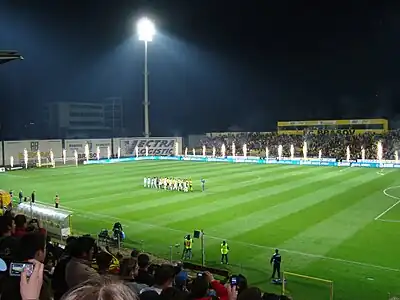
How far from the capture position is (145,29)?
3061 inches

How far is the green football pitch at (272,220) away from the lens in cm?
1808

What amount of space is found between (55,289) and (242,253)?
48.6 feet

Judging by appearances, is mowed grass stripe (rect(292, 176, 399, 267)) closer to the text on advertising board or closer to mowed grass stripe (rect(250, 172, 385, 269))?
mowed grass stripe (rect(250, 172, 385, 269))

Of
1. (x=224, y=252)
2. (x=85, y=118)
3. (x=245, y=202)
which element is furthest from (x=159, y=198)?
(x=85, y=118)

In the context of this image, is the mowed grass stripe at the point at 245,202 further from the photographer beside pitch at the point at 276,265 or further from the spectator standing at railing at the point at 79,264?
the spectator standing at railing at the point at 79,264

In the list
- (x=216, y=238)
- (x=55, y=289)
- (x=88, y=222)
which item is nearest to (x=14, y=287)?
(x=55, y=289)

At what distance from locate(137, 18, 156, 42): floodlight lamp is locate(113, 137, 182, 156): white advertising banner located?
18.9 metres

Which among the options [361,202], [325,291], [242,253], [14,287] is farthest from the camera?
[361,202]

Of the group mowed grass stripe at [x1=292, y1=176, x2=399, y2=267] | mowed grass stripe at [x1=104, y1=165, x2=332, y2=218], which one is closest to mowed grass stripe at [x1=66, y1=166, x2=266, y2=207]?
mowed grass stripe at [x1=104, y1=165, x2=332, y2=218]

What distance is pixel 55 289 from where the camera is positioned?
667cm

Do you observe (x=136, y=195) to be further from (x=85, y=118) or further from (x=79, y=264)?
(x=85, y=118)

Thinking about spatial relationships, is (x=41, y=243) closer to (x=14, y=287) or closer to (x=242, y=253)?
(x=14, y=287)

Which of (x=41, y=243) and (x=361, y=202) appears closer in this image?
(x=41, y=243)

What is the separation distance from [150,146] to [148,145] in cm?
48
